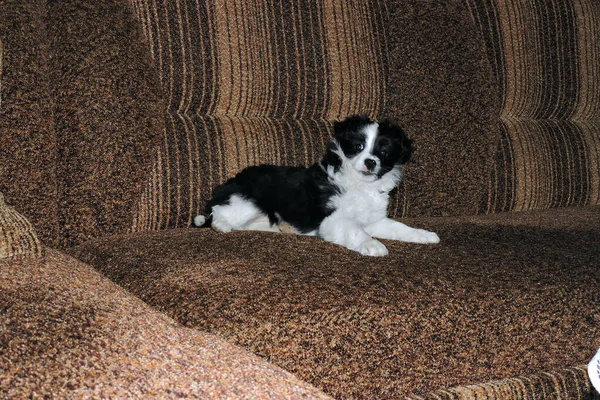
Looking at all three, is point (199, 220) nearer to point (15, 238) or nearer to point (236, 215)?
point (236, 215)

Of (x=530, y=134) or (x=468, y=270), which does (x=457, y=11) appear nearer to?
(x=530, y=134)

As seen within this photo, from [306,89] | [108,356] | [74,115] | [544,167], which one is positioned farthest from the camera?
[544,167]

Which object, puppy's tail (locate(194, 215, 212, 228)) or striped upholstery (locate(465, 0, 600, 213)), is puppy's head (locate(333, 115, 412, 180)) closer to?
puppy's tail (locate(194, 215, 212, 228))

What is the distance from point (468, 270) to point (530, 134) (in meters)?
1.63

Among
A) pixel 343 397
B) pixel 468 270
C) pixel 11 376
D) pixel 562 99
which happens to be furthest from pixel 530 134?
pixel 11 376

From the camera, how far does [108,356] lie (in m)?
0.95

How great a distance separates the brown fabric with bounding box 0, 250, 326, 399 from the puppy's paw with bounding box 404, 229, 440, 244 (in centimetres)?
122

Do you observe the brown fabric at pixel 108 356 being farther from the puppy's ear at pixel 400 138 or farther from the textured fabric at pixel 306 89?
the puppy's ear at pixel 400 138

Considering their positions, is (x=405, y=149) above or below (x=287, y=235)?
above

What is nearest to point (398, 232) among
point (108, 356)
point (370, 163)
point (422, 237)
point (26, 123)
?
point (422, 237)

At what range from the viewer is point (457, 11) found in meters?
3.01

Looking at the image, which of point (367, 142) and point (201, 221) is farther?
point (367, 142)

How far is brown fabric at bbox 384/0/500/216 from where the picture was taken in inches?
111

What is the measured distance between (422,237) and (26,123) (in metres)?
1.35
